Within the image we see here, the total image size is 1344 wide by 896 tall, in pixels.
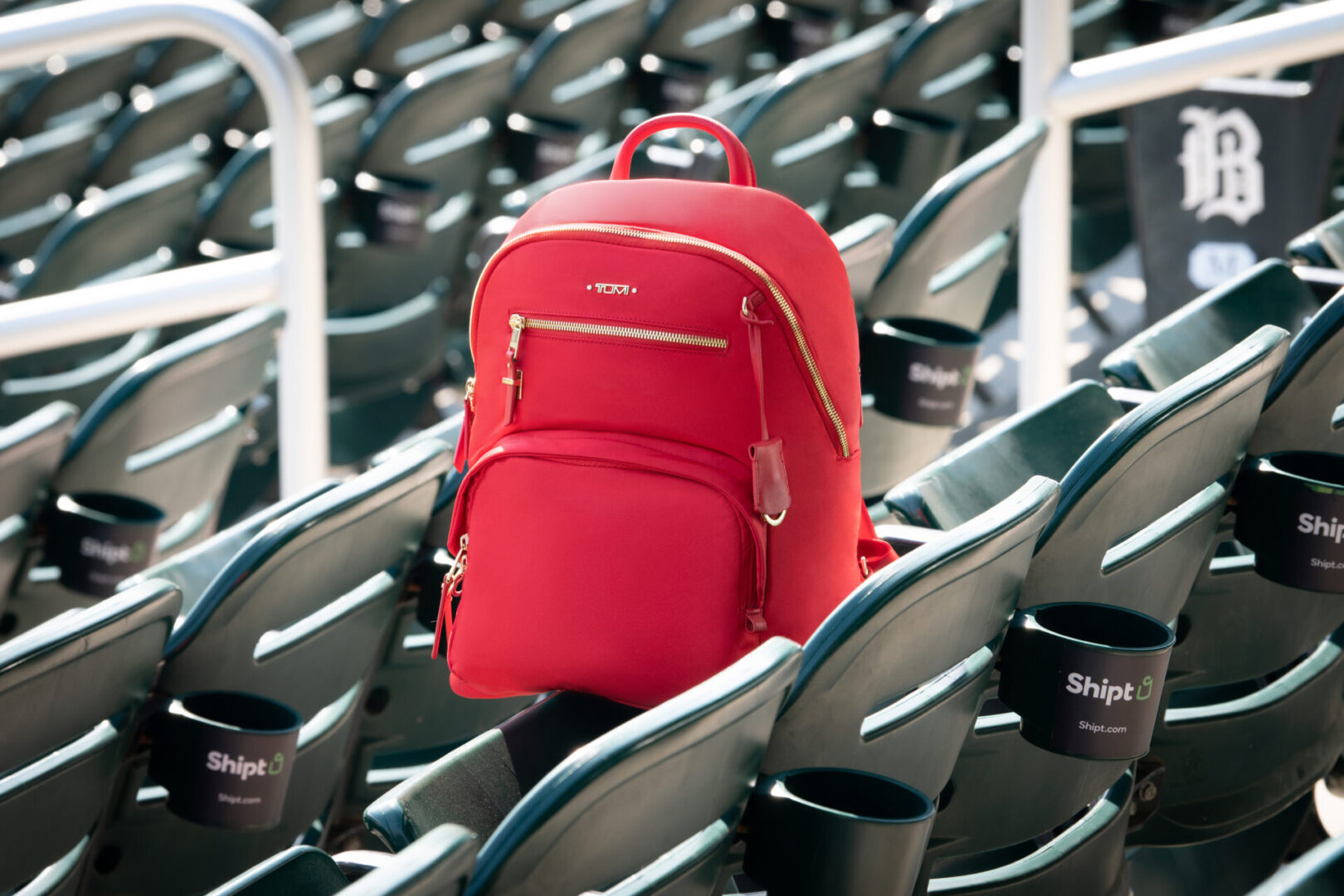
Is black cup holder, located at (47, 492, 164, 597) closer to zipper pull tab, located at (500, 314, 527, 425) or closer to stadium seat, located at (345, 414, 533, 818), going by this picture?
stadium seat, located at (345, 414, 533, 818)

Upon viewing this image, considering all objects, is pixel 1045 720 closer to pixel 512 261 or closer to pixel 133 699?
pixel 512 261

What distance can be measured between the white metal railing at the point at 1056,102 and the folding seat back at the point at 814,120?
46 centimetres

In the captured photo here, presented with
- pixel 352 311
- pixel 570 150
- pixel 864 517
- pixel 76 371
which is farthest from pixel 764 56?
pixel 864 517

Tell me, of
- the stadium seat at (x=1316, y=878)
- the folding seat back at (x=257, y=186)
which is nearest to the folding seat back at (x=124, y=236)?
the folding seat back at (x=257, y=186)

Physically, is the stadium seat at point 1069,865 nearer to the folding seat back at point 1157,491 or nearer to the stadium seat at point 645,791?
the folding seat back at point 1157,491

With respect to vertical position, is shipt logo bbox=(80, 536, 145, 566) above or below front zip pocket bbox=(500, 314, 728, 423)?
below

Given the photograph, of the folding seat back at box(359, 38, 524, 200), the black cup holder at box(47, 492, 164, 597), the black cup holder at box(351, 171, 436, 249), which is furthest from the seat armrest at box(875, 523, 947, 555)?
the folding seat back at box(359, 38, 524, 200)

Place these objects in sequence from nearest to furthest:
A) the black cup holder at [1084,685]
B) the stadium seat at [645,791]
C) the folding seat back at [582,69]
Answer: the stadium seat at [645,791]
the black cup holder at [1084,685]
the folding seat back at [582,69]

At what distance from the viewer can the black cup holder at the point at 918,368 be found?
179cm

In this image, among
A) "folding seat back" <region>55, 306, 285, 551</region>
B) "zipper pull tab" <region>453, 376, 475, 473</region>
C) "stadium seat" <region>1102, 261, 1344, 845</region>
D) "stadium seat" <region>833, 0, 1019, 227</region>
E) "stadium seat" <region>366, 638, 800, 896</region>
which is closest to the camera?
"stadium seat" <region>366, 638, 800, 896</region>

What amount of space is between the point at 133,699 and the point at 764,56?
2.99m

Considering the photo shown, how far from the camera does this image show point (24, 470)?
1.84 m

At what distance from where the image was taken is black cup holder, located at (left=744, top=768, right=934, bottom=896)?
100 centimetres

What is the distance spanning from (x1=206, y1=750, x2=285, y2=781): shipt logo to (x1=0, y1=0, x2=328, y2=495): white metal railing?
964mm
